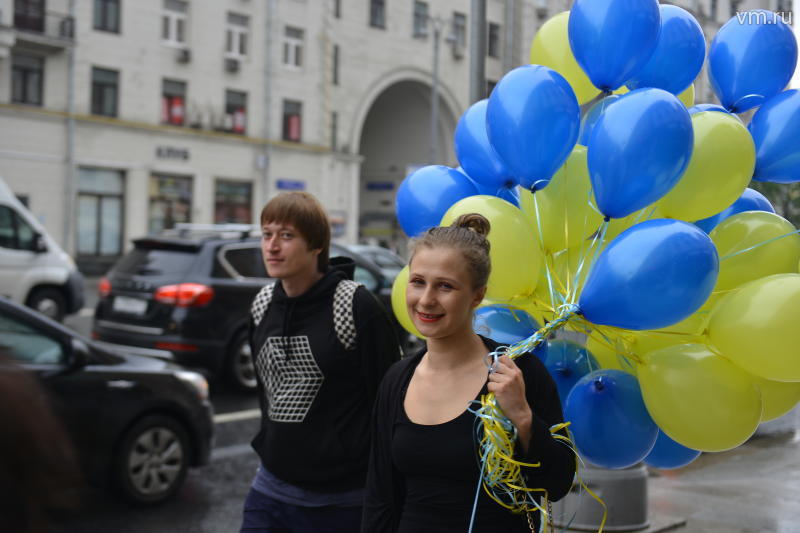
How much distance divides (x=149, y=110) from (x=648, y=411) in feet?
96.9

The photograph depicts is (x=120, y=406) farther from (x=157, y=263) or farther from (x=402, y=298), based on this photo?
(x=157, y=263)

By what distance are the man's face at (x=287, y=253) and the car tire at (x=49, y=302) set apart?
12336 mm

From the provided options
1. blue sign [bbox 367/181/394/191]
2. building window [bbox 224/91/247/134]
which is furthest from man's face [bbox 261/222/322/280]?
blue sign [bbox 367/181/394/191]

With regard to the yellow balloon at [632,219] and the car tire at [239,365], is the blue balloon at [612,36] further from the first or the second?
the car tire at [239,365]

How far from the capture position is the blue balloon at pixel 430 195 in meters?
3.36

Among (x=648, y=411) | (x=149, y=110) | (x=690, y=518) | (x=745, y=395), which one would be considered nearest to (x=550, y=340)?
(x=648, y=411)

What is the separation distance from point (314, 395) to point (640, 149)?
1.42 m

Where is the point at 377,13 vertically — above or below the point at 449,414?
above

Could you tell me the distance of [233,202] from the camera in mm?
33406

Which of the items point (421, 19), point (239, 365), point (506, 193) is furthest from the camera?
point (421, 19)

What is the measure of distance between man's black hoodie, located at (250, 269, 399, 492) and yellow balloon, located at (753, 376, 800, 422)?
131 cm

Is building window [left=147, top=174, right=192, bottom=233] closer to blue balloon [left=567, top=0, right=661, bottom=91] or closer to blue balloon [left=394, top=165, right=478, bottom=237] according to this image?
blue balloon [left=394, top=165, right=478, bottom=237]

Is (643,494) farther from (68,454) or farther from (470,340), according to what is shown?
(68,454)

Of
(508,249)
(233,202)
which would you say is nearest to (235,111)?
(233,202)
